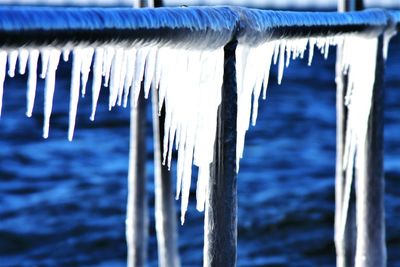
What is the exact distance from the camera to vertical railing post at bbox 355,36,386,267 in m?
2.55

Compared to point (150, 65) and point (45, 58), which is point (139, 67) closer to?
point (150, 65)

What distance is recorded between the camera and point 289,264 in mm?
8609

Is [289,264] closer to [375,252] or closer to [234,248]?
[375,252]

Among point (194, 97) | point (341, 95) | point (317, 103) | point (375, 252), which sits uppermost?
point (194, 97)

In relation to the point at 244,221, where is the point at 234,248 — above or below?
above

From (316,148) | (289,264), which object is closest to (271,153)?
(316,148)

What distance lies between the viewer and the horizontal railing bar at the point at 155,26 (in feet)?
4.27

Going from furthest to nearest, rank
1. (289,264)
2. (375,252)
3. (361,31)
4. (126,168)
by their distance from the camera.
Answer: (126,168), (289,264), (375,252), (361,31)

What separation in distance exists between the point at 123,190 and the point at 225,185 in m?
9.64

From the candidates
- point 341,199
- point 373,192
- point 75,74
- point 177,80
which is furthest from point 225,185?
point 341,199

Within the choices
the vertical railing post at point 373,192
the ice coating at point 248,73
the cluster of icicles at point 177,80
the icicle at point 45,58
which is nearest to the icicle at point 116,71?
the cluster of icicles at point 177,80

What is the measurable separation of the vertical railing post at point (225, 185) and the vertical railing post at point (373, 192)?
891 millimetres

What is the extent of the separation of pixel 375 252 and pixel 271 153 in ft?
35.2

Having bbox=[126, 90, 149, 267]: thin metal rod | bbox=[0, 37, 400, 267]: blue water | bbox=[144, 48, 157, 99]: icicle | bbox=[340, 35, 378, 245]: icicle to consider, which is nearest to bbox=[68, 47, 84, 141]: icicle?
bbox=[144, 48, 157, 99]: icicle
